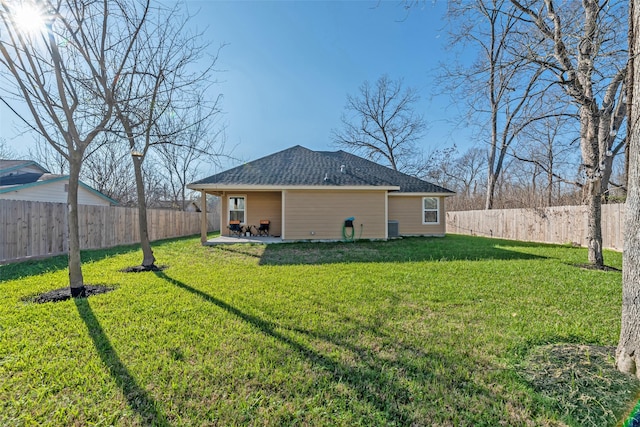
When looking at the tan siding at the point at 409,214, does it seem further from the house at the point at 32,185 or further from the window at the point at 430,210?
the house at the point at 32,185

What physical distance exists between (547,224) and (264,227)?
12732 millimetres

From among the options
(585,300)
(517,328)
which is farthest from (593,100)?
(517,328)

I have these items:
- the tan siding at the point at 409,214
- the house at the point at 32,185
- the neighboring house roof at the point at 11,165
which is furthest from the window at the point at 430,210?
the neighboring house roof at the point at 11,165

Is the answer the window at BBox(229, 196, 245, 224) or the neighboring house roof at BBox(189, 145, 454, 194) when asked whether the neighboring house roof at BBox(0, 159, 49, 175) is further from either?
the window at BBox(229, 196, 245, 224)

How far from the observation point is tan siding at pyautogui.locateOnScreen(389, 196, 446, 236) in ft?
46.5

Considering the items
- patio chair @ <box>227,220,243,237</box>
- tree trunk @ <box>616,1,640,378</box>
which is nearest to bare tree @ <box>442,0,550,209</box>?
tree trunk @ <box>616,1,640,378</box>

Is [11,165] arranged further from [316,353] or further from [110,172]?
[316,353]

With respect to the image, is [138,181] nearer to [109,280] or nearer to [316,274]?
[109,280]

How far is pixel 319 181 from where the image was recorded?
11.5 metres

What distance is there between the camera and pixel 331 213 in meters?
11.6

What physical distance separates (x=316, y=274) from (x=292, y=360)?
11.3 ft

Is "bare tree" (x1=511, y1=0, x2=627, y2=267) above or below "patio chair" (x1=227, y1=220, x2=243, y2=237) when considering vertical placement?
above

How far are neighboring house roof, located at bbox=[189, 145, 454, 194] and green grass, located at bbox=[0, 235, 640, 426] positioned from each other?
252 inches

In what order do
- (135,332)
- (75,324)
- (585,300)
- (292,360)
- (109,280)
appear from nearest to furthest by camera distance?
1. (292,360)
2. (135,332)
3. (75,324)
4. (585,300)
5. (109,280)
